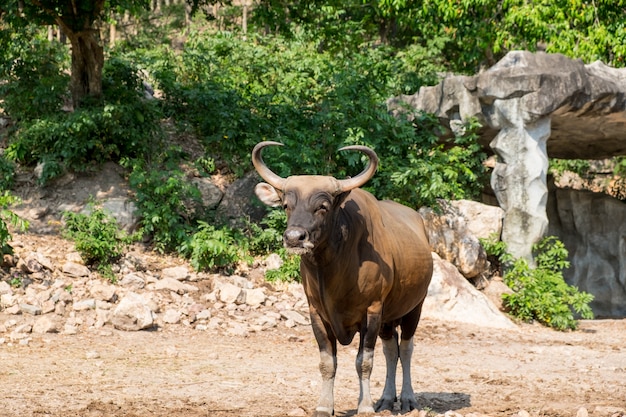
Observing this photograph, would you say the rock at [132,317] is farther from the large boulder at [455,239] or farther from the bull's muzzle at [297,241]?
the large boulder at [455,239]

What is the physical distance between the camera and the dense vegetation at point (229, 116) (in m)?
12.7

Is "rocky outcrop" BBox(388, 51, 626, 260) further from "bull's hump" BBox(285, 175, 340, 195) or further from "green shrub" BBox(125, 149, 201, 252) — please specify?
"bull's hump" BBox(285, 175, 340, 195)

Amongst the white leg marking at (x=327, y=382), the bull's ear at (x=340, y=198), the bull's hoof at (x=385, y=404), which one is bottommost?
the bull's hoof at (x=385, y=404)

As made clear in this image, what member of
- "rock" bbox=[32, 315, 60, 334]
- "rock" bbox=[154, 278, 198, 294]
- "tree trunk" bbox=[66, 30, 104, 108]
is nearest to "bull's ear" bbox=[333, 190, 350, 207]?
"rock" bbox=[32, 315, 60, 334]

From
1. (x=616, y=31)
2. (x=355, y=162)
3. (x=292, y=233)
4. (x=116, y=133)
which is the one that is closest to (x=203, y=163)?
(x=116, y=133)

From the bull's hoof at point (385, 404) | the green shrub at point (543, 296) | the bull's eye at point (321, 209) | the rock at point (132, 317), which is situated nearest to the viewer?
the bull's eye at point (321, 209)

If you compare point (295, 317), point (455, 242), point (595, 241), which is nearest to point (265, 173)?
point (295, 317)

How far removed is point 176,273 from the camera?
11.4 m

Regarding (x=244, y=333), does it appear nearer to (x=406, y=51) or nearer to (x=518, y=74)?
(x=518, y=74)

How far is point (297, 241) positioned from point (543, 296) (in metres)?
8.17

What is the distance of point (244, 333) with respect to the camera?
1001 cm

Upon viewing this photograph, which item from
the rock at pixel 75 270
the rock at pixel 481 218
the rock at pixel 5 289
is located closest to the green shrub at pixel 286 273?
the rock at pixel 75 270

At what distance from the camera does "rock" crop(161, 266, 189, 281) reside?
1138 cm

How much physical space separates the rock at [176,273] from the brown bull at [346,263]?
5.22m
